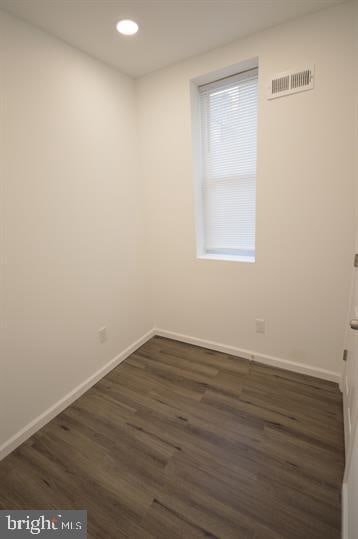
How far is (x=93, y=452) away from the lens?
5.10 feet

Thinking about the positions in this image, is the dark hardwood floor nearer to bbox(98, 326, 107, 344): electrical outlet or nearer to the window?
bbox(98, 326, 107, 344): electrical outlet

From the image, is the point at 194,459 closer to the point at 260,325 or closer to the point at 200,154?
the point at 260,325

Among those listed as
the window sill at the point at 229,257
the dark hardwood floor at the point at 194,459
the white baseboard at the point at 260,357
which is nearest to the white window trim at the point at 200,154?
the window sill at the point at 229,257

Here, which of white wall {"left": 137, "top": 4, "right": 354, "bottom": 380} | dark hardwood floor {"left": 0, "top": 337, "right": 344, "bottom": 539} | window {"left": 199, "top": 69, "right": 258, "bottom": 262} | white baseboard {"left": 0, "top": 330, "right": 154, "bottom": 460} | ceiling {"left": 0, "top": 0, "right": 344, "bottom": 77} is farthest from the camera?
window {"left": 199, "top": 69, "right": 258, "bottom": 262}

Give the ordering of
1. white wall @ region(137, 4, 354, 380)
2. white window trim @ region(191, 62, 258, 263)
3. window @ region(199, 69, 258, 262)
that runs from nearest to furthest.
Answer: white wall @ region(137, 4, 354, 380), white window trim @ region(191, 62, 258, 263), window @ region(199, 69, 258, 262)

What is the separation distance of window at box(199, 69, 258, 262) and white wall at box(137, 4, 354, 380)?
0.66 ft

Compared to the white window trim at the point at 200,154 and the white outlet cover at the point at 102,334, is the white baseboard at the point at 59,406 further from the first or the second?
the white window trim at the point at 200,154

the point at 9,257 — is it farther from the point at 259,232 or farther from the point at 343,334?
the point at 343,334

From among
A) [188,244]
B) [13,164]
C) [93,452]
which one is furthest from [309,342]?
[13,164]

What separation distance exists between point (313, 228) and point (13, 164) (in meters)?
2.02

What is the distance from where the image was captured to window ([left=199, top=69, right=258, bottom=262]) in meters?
2.14

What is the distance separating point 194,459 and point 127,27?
2.70m

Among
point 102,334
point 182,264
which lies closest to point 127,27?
point 182,264

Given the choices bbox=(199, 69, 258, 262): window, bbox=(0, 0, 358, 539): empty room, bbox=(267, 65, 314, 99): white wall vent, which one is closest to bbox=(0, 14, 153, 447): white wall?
bbox=(0, 0, 358, 539): empty room
